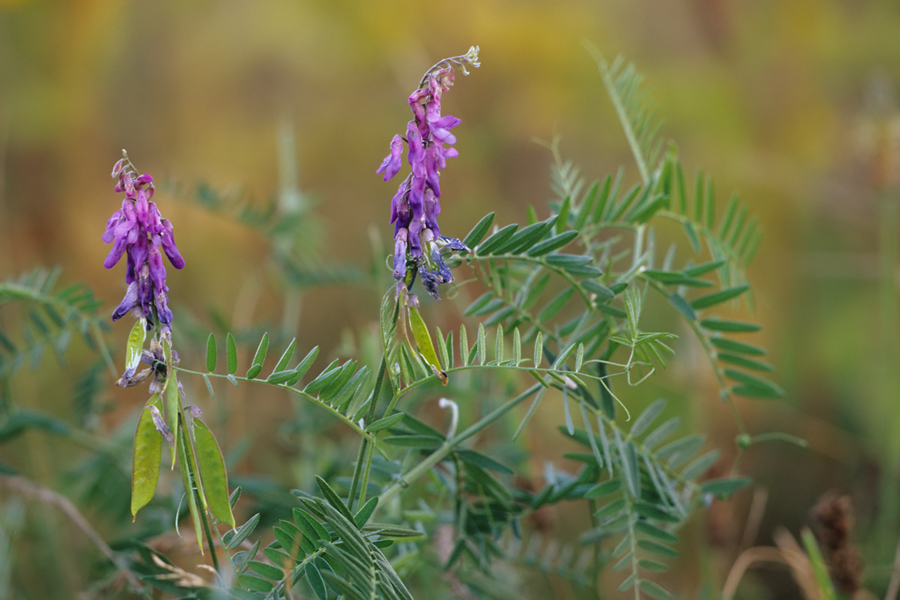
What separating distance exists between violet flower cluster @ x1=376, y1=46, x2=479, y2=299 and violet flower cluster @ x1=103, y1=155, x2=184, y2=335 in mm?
90

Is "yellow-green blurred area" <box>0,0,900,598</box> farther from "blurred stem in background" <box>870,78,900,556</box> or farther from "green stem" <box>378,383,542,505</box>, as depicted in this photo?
"green stem" <box>378,383,542,505</box>

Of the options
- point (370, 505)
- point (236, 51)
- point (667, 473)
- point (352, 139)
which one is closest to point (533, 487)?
point (667, 473)

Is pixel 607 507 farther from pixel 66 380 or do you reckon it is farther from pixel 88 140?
pixel 88 140

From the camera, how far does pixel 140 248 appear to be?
295mm

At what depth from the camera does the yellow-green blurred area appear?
108 centimetres

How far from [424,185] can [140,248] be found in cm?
11

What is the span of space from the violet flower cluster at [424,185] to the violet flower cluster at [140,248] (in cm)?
9

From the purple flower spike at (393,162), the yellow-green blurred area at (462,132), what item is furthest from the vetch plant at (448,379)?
the yellow-green blurred area at (462,132)

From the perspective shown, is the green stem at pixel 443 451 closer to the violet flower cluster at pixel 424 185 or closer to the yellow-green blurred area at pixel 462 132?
the violet flower cluster at pixel 424 185

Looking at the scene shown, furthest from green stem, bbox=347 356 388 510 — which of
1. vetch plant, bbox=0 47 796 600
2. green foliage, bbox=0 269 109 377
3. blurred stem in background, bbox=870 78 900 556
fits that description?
blurred stem in background, bbox=870 78 900 556

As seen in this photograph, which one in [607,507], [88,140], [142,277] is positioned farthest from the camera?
[88,140]

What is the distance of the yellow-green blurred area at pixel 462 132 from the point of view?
3.55 ft

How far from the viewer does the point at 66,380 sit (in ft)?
3.35

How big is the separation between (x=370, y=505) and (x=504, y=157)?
35.8 inches
